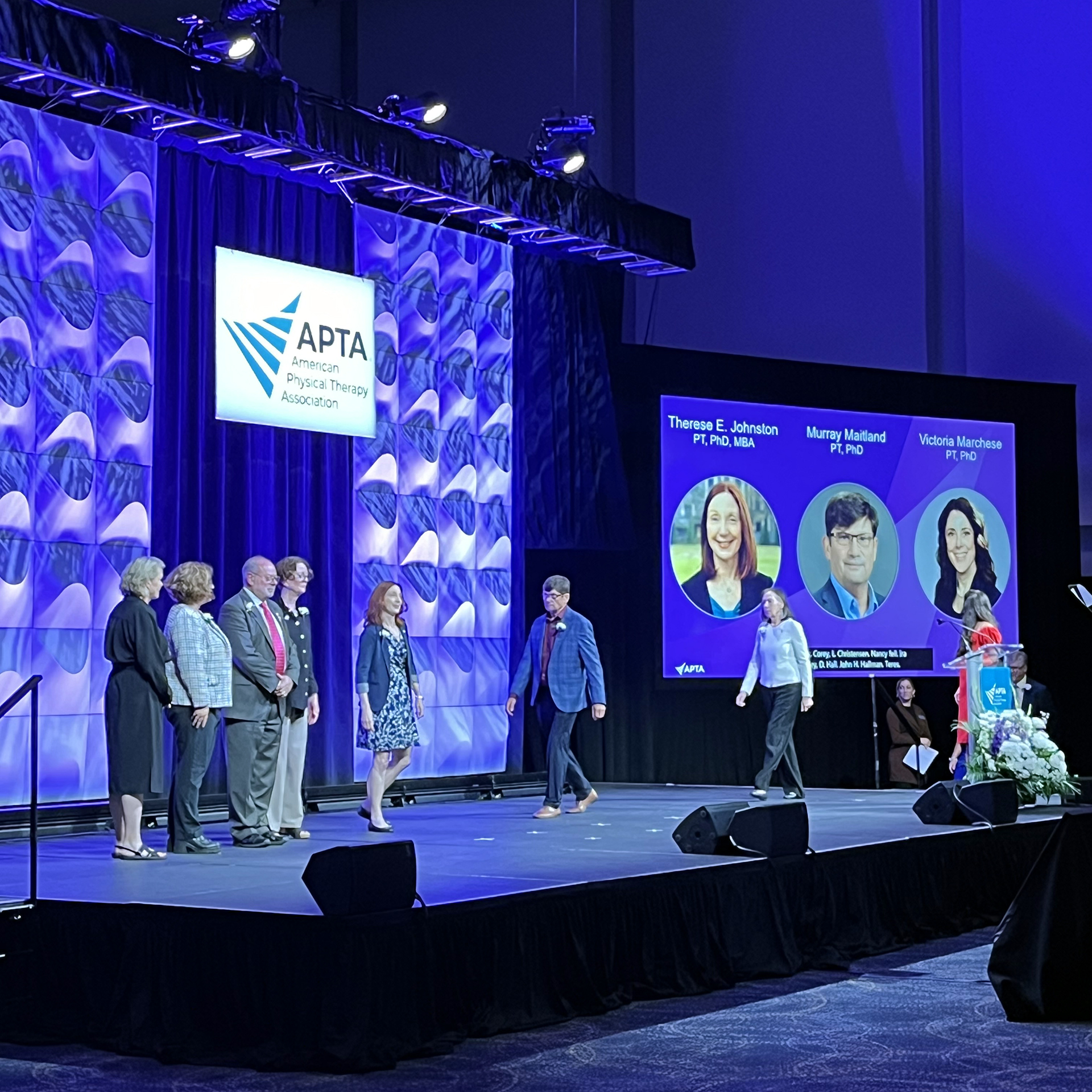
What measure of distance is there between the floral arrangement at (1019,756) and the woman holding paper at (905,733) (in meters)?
3.46

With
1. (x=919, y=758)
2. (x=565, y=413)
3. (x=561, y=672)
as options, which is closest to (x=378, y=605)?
(x=561, y=672)

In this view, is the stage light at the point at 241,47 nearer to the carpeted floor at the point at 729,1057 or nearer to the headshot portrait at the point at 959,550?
the carpeted floor at the point at 729,1057

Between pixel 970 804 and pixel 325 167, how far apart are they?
512 cm

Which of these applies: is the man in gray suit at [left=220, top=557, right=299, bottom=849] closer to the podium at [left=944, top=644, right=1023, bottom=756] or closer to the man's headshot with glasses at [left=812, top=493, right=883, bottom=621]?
the podium at [left=944, top=644, right=1023, bottom=756]

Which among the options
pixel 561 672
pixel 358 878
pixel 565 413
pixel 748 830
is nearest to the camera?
pixel 358 878

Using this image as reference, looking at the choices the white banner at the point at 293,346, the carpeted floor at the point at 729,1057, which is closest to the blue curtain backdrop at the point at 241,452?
the white banner at the point at 293,346

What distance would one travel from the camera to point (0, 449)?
8.55 meters

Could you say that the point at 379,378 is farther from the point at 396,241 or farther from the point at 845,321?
the point at 845,321

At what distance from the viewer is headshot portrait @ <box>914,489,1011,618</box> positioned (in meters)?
13.2

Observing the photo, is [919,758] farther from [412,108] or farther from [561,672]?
[412,108]

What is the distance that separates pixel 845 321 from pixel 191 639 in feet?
26.5

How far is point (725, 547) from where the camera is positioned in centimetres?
1254

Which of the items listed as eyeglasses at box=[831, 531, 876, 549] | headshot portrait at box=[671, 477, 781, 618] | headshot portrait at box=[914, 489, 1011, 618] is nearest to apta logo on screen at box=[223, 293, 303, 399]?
headshot portrait at box=[671, 477, 781, 618]

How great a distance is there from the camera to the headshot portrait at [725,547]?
40.6 feet
